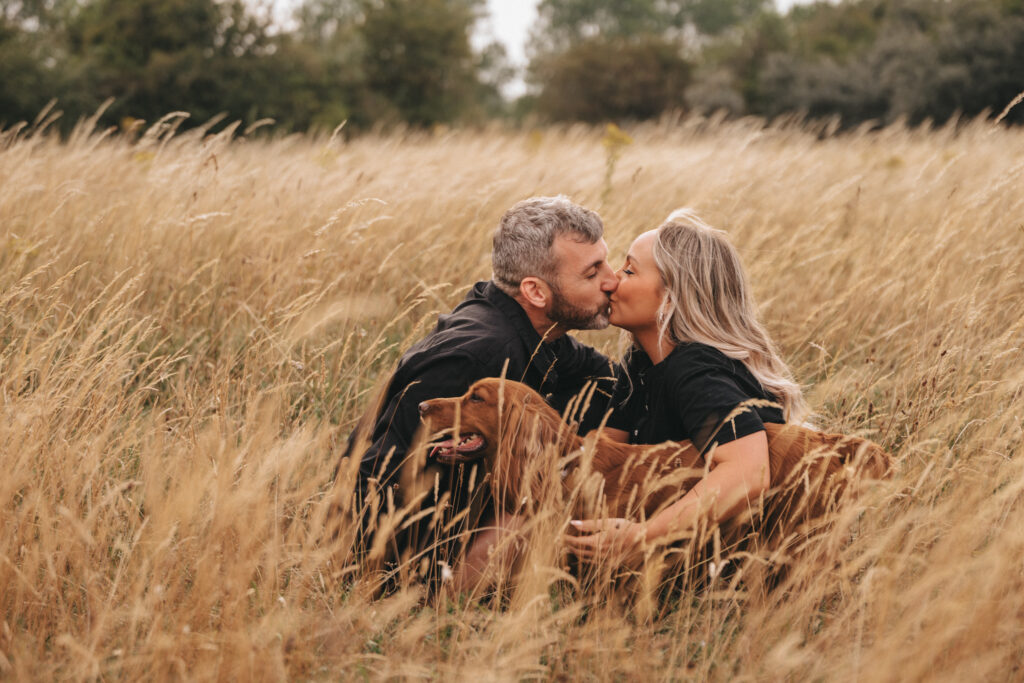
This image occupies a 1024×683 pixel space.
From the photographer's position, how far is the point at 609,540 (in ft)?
7.61

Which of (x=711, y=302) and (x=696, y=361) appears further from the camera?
(x=711, y=302)

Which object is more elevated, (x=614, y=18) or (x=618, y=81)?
(x=614, y=18)

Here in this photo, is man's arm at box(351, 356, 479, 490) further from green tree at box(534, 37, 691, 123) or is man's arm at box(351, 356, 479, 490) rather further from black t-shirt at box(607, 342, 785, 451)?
green tree at box(534, 37, 691, 123)

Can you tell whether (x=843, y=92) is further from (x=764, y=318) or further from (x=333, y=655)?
(x=333, y=655)

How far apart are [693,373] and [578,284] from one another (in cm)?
71

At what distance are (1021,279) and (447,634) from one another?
3.23 m

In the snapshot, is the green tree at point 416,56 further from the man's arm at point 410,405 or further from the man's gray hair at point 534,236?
the man's arm at point 410,405

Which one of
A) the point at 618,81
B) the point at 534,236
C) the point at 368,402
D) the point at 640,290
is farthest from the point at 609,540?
the point at 618,81

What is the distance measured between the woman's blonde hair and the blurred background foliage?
32.3 ft

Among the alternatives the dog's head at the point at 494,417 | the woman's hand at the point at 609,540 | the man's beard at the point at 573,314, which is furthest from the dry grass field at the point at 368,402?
the man's beard at the point at 573,314

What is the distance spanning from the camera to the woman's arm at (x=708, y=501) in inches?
88.6

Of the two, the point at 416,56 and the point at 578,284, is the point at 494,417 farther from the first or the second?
the point at 416,56

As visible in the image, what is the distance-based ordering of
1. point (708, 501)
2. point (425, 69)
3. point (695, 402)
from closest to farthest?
point (708, 501)
point (695, 402)
point (425, 69)

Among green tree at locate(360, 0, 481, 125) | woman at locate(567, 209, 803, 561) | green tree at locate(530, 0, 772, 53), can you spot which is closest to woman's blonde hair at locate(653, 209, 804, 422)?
woman at locate(567, 209, 803, 561)
